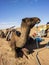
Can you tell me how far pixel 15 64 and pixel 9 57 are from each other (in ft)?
3.95

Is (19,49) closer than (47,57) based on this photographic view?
No

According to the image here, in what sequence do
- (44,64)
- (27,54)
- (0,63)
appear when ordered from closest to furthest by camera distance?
(44,64) → (0,63) → (27,54)

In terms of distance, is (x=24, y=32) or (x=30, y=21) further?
(x=24, y=32)

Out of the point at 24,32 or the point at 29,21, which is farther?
the point at 24,32

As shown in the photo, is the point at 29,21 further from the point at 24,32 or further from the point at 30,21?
the point at 24,32

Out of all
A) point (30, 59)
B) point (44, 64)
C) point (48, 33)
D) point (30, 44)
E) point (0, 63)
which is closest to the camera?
point (44, 64)

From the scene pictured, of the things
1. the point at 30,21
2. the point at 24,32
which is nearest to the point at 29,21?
the point at 30,21

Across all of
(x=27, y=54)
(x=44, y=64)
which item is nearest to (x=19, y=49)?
(x=27, y=54)

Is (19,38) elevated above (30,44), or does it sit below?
above

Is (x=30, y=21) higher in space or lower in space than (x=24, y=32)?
higher

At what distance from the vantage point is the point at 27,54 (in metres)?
10.3

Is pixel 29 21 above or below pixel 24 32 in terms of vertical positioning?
above

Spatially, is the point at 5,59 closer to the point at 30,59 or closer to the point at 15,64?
the point at 15,64

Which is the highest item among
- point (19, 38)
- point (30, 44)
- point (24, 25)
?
point (24, 25)
